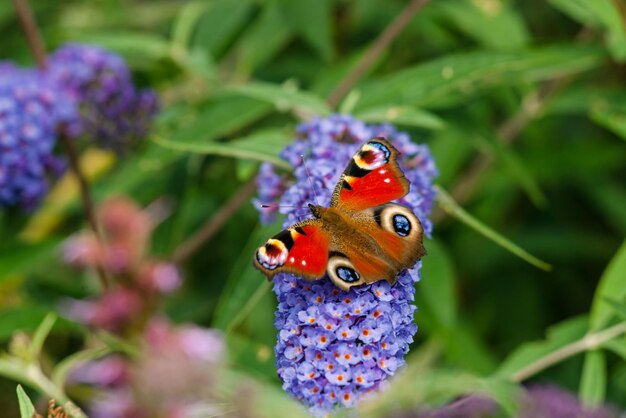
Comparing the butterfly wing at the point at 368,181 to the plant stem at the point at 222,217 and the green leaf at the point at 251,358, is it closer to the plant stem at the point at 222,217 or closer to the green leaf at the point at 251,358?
the green leaf at the point at 251,358

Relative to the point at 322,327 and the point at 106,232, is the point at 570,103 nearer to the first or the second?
the point at 322,327

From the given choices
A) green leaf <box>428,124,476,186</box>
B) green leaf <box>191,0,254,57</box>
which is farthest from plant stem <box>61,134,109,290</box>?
green leaf <box>428,124,476,186</box>

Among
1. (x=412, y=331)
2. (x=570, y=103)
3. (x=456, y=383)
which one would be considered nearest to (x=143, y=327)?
(x=456, y=383)

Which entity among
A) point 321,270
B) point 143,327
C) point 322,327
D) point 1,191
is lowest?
point 143,327

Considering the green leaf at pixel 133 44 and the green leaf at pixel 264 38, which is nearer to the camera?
the green leaf at pixel 133 44

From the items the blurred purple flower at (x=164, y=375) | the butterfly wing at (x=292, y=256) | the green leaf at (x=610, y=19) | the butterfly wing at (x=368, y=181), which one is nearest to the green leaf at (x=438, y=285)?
the green leaf at (x=610, y=19)

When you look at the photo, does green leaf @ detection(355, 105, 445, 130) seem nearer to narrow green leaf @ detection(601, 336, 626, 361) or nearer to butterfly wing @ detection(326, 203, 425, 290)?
butterfly wing @ detection(326, 203, 425, 290)
